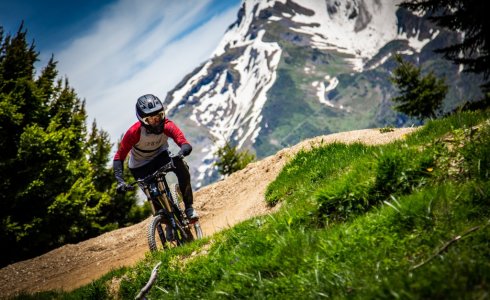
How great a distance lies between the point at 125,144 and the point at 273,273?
6070 millimetres

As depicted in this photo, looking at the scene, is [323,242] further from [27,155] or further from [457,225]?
[27,155]

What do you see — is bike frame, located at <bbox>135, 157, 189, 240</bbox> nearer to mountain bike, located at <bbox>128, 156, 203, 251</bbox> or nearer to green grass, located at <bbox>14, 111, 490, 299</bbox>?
mountain bike, located at <bbox>128, 156, 203, 251</bbox>

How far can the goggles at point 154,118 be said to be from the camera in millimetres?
8504

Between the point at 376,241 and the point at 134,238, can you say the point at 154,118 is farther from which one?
the point at 134,238

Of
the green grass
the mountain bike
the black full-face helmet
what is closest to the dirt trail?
the mountain bike

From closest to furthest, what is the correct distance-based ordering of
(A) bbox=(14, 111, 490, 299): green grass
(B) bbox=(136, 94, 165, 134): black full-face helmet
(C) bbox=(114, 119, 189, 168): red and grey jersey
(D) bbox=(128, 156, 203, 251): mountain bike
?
(A) bbox=(14, 111, 490, 299): green grass
(B) bbox=(136, 94, 165, 134): black full-face helmet
(D) bbox=(128, 156, 203, 251): mountain bike
(C) bbox=(114, 119, 189, 168): red and grey jersey

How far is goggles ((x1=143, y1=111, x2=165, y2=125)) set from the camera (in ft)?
27.9

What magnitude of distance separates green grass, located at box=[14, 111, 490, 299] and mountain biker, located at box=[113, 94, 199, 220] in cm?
290

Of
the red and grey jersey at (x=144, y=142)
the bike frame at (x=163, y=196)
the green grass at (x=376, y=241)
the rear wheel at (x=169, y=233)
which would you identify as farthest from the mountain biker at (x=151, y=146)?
the green grass at (x=376, y=241)

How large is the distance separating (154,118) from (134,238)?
9777 mm

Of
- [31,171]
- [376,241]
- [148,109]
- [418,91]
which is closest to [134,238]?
[31,171]

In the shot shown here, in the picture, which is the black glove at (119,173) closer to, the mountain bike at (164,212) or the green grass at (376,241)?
the mountain bike at (164,212)

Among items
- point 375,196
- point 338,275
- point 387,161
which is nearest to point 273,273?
point 338,275

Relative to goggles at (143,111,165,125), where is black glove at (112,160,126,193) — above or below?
below
